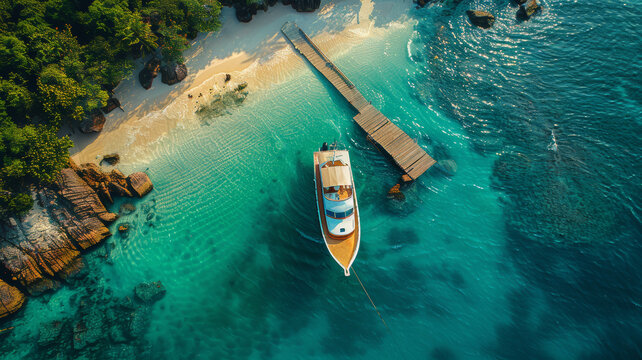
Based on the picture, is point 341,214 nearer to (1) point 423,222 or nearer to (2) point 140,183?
(1) point 423,222

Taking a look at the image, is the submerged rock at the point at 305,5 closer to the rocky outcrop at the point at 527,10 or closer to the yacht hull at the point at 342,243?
the yacht hull at the point at 342,243

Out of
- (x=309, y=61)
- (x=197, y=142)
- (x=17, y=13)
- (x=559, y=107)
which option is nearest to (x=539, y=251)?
(x=559, y=107)

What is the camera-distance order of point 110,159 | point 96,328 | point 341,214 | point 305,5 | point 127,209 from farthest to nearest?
point 305,5
point 110,159
point 127,209
point 341,214
point 96,328

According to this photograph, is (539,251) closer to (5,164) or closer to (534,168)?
(534,168)

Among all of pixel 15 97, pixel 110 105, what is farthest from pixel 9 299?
pixel 110 105

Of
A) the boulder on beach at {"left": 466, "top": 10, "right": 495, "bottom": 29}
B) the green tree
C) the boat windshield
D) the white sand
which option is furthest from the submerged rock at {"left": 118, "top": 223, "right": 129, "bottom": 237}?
the boulder on beach at {"left": 466, "top": 10, "right": 495, "bottom": 29}

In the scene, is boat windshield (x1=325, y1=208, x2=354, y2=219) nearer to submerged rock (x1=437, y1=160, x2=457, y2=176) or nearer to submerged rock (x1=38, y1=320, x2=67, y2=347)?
submerged rock (x1=437, y1=160, x2=457, y2=176)

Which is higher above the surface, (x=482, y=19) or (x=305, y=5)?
(x=305, y=5)
